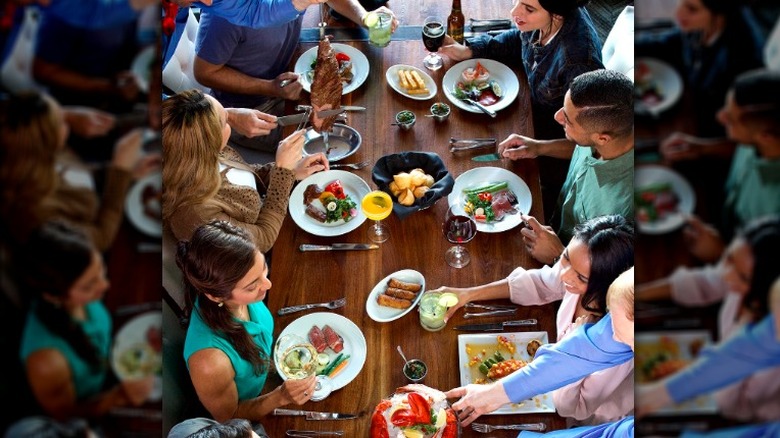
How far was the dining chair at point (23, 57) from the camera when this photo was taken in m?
0.33

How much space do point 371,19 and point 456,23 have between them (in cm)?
41

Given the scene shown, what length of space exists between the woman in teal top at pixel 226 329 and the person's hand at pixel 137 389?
2151mm

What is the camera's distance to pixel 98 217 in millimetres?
351

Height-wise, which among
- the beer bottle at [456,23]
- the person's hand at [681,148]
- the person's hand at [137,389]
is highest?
the beer bottle at [456,23]

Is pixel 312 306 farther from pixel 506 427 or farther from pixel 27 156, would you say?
pixel 27 156

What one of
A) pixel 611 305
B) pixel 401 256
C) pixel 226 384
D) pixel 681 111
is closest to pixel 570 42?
pixel 401 256

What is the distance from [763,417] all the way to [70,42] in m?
0.37

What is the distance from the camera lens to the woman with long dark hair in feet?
8.41

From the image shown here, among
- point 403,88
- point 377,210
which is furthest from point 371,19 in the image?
point 377,210

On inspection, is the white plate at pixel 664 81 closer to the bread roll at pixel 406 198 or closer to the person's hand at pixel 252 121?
the bread roll at pixel 406 198

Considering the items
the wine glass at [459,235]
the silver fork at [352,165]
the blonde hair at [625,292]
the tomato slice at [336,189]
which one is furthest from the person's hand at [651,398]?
the silver fork at [352,165]

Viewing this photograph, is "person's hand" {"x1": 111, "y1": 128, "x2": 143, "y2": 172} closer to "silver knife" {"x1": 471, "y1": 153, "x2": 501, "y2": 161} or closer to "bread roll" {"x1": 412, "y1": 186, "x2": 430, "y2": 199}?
"bread roll" {"x1": 412, "y1": 186, "x2": 430, "y2": 199}

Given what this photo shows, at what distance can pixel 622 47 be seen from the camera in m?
Result: 3.40

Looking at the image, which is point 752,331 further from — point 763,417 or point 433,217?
point 433,217
